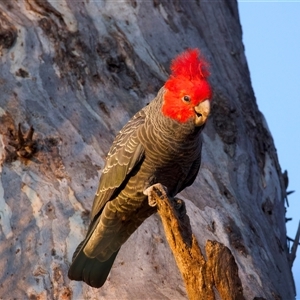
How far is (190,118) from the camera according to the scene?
4285 mm

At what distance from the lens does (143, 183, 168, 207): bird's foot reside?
13.9 ft

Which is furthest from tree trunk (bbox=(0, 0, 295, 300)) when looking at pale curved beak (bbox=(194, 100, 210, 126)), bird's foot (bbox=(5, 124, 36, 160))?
pale curved beak (bbox=(194, 100, 210, 126))

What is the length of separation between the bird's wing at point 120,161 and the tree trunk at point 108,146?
1.36 ft

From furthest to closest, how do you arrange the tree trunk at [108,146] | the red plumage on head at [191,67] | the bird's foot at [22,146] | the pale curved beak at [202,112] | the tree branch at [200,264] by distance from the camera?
the bird's foot at [22,146] → the tree trunk at [108,146] → the red plumage on head at [191,67] → the pale curved beak at [202,112] → the tree branch at [200,264]

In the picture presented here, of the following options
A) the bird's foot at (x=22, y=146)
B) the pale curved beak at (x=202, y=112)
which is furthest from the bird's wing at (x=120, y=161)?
the bird's foot at (x=22, y=146)

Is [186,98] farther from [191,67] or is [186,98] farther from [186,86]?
[191,67]

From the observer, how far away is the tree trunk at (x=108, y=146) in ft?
15.5

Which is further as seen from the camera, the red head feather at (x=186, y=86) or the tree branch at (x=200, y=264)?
the red head feather at (x=186, y=86)

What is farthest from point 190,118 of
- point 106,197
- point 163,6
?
point 163,6

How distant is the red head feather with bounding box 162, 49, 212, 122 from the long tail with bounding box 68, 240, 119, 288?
3.97ft

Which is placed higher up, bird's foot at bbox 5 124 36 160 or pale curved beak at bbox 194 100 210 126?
pale curved beak at bbox 194 100 210 126

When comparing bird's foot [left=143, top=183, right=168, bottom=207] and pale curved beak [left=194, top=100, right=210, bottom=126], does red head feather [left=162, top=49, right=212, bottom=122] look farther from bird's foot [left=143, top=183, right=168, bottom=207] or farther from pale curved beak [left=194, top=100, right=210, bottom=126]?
bird's foot [left=143, top=183, right=168, bottom=207]

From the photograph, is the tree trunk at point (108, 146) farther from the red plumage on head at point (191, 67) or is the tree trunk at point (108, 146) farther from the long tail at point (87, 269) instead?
the red plumage on head at point (191, 67)

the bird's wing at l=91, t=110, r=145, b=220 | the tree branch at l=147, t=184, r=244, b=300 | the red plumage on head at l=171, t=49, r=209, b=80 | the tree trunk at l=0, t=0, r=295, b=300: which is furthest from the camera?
the tree trunk at l=0, t=0, r=295, b=300
